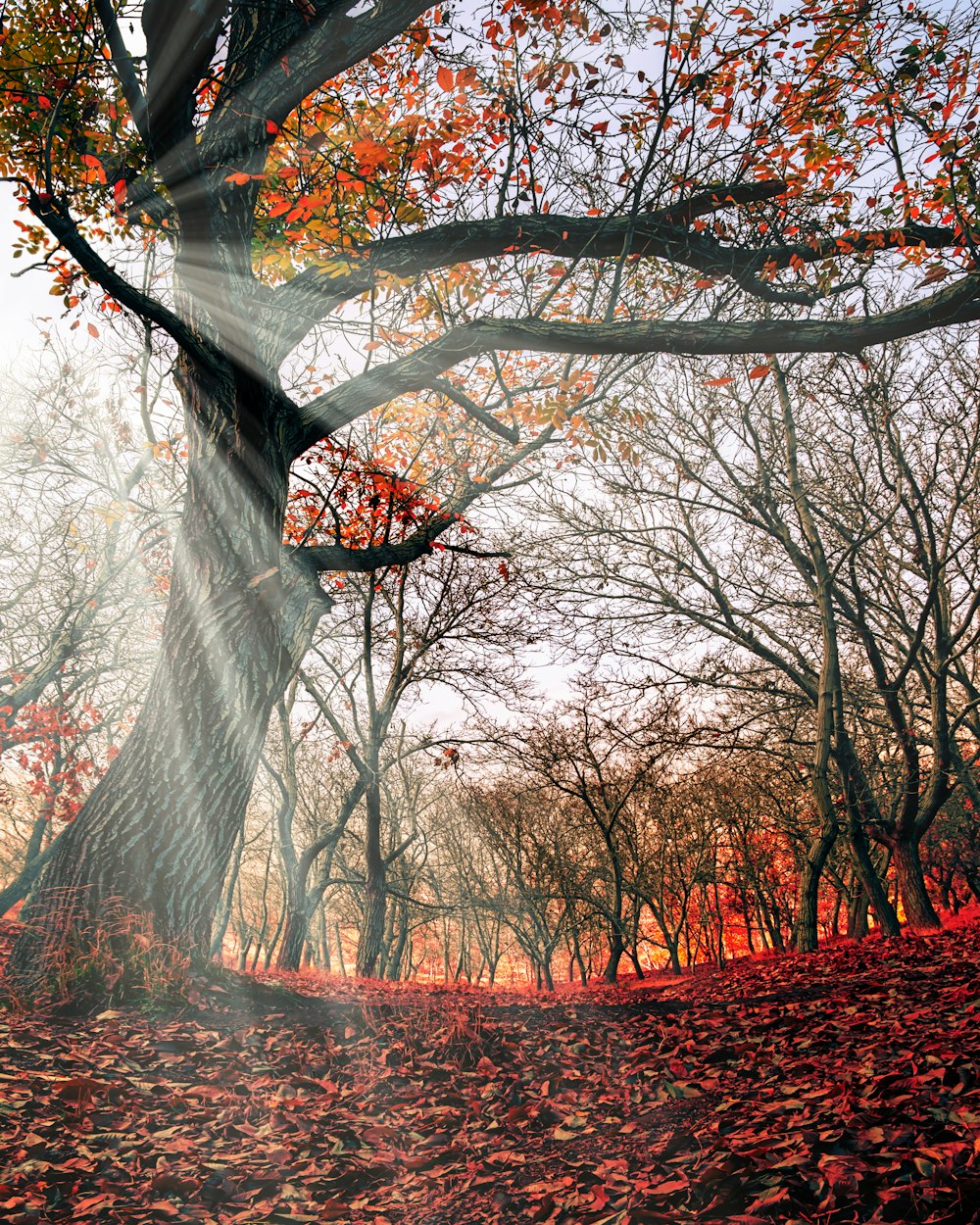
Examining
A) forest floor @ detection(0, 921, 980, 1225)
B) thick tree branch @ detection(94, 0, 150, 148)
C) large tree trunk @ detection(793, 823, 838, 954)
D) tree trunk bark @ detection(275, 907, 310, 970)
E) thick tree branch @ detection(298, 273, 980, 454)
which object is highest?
thick tree branch @ detection(94, 0, 150, 148)

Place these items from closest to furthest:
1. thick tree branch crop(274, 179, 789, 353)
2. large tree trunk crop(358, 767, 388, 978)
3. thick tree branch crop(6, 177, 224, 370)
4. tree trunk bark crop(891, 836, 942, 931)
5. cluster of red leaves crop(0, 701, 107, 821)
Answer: thick tree branch crop(6, 177, 224, 370), thick tree branch crop(274, 179, 789, 353), tree trunk bark crop(891, 836, 942, 931), cluster of red leaves crop(0, 701, 107, 821), large tree trunk crop(358, 767, 388, 978)

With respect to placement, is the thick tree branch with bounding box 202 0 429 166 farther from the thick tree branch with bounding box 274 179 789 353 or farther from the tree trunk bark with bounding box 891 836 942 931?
the tree trunk bark with bounding box 891 836 942 931

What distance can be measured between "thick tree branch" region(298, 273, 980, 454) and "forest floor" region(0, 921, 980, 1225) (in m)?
4.09

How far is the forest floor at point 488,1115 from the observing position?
2.31 meters

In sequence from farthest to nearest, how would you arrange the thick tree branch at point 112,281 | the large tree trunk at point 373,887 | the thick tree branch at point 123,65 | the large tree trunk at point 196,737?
the large tree trunk at point 373,887, the large tree trunk at point 196,737, the thick tree branch at point 123,65, the thick tree branch at point 112,281

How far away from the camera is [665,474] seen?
1172 centimetres

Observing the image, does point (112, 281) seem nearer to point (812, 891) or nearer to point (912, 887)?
point (812, 891)

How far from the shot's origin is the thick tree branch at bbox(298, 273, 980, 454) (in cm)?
416

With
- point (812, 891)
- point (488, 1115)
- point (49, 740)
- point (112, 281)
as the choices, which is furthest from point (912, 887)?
point (49, 740)

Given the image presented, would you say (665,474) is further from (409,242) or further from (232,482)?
(232,482)

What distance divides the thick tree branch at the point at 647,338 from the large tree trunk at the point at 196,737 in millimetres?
955

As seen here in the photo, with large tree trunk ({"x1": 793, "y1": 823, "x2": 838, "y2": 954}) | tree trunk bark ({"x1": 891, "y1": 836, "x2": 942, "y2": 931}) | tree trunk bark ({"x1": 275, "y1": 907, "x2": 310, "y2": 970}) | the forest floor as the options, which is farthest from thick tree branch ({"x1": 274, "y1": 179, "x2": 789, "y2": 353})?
tree trunk bark ({"x1": 275, "y1": 907, "x2": 310, "y2": 970})

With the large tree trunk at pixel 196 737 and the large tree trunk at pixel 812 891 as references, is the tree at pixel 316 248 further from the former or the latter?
the large tree trunk at pixel 812 891

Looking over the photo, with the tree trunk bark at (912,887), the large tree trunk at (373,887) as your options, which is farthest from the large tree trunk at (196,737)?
the tree trunk bark at (912,887)
